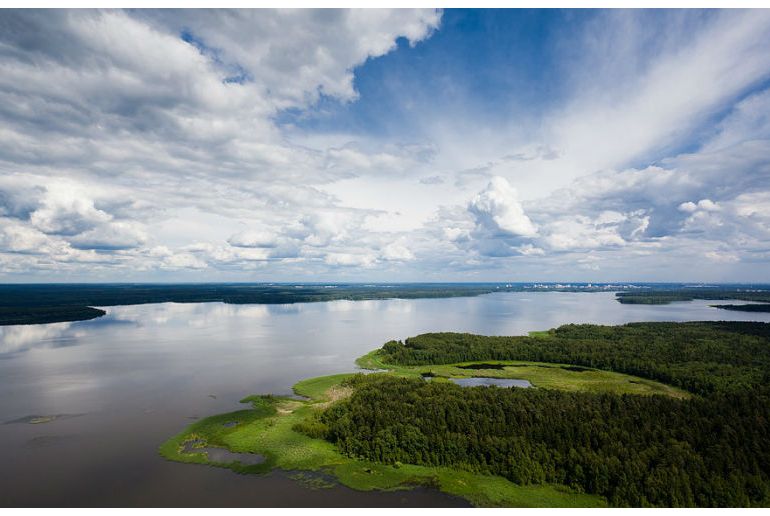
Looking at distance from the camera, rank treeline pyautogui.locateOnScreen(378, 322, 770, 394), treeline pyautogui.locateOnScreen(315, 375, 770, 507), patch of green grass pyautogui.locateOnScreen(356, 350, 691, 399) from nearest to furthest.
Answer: treeline pyautogui.locateOnScreen(315, 375, 770, 507) → patch of green grass pyautogui.locateOnScreen(356, 350, 691, 399) → treeline pyautogui.locateOnScreen(378, 322, 770, 394)

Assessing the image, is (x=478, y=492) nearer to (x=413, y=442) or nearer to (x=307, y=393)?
(x=413, y=442)

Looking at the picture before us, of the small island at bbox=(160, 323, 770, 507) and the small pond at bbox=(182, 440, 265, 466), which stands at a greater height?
the small island at bbox=(160, 323, 770, 507)

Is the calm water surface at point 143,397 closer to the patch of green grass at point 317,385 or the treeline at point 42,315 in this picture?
the patch of green grass at point 317,385

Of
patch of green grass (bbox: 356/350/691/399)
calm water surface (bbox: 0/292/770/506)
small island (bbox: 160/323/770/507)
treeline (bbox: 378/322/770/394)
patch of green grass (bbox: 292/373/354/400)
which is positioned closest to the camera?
small island (bbox: 160/323/770/507)

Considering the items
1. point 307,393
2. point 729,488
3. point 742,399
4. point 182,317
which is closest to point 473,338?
point 307,393

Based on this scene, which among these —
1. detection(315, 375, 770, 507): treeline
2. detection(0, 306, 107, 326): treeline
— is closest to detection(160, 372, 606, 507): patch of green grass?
detection(315, 375, 770, 507): treeline

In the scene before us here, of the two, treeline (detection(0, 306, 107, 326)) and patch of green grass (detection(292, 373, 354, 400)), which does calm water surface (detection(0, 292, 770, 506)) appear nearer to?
patch of green grass (detection(292, 373, 354, 400))
